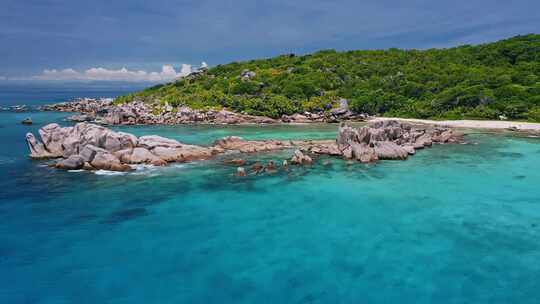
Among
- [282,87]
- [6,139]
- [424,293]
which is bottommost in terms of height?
[424,293]

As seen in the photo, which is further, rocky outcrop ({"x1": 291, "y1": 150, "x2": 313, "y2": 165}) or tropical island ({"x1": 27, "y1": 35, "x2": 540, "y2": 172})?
tropical island ({"x1": 27, "y1": 35, "x2": 540, "y2": 172})

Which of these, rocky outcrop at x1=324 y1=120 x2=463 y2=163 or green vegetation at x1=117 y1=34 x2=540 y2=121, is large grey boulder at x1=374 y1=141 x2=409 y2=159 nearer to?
rocky outcrop at x1=324 y1=120 x2=463 y2=163

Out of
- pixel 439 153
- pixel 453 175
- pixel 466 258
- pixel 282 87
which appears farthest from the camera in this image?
pixel 282 87

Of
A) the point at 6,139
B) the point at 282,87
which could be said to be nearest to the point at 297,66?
the point at 282,87

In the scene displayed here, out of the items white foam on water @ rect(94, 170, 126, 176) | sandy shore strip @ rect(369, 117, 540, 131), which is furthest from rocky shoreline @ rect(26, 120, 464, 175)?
sandy shore strip @ rect(369, 117, 540, 131)

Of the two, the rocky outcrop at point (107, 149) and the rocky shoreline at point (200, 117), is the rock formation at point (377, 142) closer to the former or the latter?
the rocky outcrop at point (107, 149)

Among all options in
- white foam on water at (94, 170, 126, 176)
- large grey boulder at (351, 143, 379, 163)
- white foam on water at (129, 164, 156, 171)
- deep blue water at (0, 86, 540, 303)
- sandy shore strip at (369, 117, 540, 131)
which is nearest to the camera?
deep blue water at (0, 86, 540, 303)

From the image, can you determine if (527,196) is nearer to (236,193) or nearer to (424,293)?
(424,293)

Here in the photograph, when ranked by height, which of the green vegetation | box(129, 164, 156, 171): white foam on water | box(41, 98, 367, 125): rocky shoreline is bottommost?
box(129, 164, 156, 171): white foam on water
